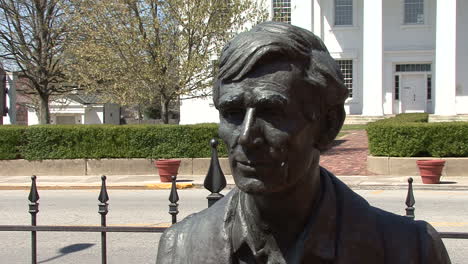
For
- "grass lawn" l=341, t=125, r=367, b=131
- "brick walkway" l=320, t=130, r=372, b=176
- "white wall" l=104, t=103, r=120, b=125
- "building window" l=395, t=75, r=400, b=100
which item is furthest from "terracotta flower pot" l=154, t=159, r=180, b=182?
"white wall" l=104, t=103, r=120, b=125

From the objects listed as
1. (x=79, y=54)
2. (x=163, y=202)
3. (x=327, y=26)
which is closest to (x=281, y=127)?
(x=163, y=202)

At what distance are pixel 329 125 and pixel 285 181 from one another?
203 millimetres

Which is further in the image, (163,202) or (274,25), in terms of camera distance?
(163,202)

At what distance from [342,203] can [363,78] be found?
36.0m

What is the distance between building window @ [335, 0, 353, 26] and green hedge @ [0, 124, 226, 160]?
24.0m

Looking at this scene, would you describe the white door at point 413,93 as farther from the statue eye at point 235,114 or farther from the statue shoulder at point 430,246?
the statue eye at point 235,114

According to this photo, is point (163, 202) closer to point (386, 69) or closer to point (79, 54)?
point (79, 54)

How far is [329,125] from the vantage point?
131cm

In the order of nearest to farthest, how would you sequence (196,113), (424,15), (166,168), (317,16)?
(166,168) → (424,15) → (196,113) → (317,16)

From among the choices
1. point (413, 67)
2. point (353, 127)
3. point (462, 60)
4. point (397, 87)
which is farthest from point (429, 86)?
point (353, 127)

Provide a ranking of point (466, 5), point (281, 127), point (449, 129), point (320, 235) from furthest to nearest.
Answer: point (466, 5) < point (449, 129) < point (320, 235) < point (281, 127)

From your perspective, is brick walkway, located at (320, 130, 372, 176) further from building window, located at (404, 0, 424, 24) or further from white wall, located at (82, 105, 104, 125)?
white wall, located at (82, 105, 104, 125)

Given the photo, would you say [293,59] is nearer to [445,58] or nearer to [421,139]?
[421,139]

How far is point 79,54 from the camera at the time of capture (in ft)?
74.7
